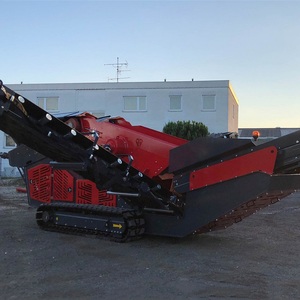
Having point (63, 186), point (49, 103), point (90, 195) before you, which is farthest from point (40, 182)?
point (49, 103)

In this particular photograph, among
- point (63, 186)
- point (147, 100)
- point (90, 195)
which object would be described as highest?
point (147, 100)

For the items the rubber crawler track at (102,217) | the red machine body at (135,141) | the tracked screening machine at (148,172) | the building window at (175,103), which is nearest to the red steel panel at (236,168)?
the tracked screening machine at (148,172)

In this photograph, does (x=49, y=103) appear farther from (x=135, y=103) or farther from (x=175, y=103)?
(x=175, y=103)

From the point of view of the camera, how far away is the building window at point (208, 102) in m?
32.2

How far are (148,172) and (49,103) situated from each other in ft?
90.1

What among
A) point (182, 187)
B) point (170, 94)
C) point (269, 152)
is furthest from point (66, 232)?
point (170, 94)

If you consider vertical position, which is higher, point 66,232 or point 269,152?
point 269,152

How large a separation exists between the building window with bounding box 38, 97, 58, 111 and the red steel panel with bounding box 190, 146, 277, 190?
2807 centimetres

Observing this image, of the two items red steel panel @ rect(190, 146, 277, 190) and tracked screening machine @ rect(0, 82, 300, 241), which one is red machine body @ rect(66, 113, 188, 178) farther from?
red steel panel @ rect(190, 146, 277, 190)

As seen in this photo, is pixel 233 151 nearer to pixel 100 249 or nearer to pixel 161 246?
pixel 161 246

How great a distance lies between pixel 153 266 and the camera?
21.3 ft

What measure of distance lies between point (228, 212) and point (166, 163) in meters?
1.44

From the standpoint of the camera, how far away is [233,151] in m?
6.98

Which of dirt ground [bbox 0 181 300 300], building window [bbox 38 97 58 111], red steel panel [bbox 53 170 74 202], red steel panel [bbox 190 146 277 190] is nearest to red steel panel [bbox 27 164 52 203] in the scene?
red steel panel [bbox 53 170 74 202]
